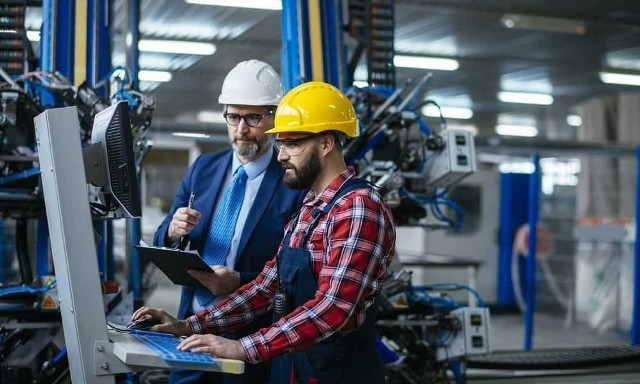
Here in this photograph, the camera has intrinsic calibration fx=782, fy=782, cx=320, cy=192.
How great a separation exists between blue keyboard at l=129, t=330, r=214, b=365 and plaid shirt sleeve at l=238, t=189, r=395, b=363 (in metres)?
0.16

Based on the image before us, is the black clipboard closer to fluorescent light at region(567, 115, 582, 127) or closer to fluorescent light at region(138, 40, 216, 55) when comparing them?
fluorescent light at region(138, 40, 216, 55)

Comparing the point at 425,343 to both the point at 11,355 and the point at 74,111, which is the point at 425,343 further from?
the point at 74,111

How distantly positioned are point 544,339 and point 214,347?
7114 millimetres

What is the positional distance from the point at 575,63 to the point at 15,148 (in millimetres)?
10991

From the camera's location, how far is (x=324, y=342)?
2199 millimetres

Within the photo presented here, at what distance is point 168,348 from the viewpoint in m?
1.99

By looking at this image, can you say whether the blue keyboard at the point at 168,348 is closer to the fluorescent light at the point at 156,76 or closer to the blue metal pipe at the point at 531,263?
the blue metal pipe at the point at 531,263

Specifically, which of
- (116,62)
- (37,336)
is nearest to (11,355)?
(37,336)

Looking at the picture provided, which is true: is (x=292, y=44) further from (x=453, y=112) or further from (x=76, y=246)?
(x=453, y=112)

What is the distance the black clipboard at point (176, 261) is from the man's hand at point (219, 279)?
0.13 feet

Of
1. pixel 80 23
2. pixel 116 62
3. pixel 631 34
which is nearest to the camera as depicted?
pixel 80 23

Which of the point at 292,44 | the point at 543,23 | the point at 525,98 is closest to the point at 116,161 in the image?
the point at 292,44

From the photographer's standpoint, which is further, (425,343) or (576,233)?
(576,233)

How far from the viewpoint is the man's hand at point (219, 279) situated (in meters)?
2.60
